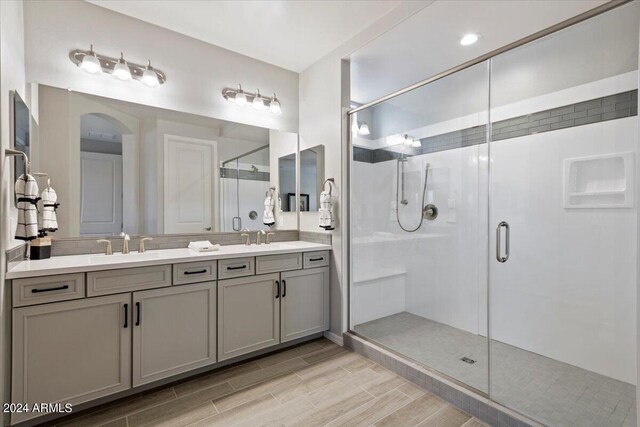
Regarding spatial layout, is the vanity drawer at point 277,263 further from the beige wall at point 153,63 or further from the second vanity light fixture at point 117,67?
the second vanity light fixture at point 117,67

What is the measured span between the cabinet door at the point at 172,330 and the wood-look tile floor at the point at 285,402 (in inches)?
6.7

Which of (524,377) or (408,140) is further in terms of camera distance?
(408,140)

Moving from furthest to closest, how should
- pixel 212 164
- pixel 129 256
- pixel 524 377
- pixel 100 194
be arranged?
1. pixel 212 164
2. pixel 100 194
3. pixel 129 256
4. pixel 524 377

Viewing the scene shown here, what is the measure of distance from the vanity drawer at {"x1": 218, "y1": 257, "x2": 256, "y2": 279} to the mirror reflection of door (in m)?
0.88

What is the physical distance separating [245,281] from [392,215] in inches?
61.6

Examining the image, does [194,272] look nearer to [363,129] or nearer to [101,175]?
[101,175]

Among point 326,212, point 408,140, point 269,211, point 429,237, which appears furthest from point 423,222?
point 269,211

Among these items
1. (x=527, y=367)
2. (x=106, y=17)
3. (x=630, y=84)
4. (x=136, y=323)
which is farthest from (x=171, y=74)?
(x=527, y=367)

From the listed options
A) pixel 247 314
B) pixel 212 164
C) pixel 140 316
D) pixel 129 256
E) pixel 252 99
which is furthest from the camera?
pixel 252 99

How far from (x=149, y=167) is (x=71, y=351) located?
1397 millimetres

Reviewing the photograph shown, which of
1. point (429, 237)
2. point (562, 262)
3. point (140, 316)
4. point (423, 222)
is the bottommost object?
point (140, 316)

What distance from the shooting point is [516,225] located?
2.23 m

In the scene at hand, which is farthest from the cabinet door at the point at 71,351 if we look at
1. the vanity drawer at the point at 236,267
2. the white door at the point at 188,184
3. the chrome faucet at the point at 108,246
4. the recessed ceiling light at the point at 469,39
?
the recessed ceiling light at the point at 469,39

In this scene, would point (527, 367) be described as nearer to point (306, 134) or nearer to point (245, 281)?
point (245, 281)
